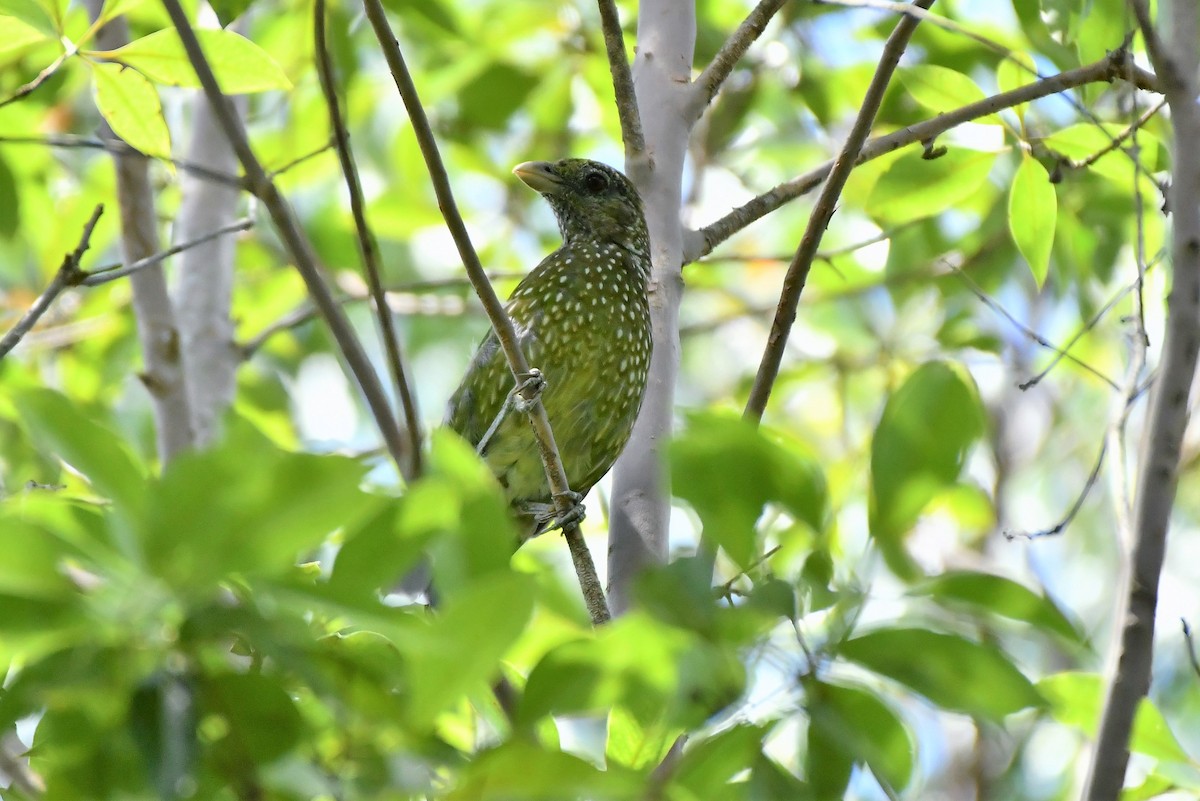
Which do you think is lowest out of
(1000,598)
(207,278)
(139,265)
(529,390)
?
(1000,598)

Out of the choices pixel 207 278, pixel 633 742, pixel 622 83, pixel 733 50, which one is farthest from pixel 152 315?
pixel 633 742

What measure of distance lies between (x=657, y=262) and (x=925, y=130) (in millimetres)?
753

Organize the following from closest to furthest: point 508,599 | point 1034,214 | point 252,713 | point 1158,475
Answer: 1. point 508,599
2. point 252,713
3. point 1158,475
4. point 1034,214

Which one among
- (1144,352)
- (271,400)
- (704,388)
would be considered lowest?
(1144,352)

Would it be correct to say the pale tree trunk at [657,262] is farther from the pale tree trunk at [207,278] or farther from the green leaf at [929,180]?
the pale tree trunk at [207,278]

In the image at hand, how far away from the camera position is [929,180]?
138 inches

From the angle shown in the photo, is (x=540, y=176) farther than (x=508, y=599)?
Yes

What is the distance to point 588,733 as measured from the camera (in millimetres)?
4730

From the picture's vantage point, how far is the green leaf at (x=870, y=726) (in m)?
1.35

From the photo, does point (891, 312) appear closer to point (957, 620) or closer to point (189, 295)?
point (189, 295)

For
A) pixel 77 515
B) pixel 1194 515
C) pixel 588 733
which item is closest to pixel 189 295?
pixel 588 733

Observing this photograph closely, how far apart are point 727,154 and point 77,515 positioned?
5.11 m

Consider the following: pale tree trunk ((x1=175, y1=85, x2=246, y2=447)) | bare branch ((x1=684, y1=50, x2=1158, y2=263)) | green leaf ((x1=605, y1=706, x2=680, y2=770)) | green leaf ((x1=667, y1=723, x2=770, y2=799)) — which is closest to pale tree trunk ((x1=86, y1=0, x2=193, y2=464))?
pale tree trunk ((x1=175, y1=85, x2=246, y2=447))

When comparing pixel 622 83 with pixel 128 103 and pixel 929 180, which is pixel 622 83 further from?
pixel 128 103
